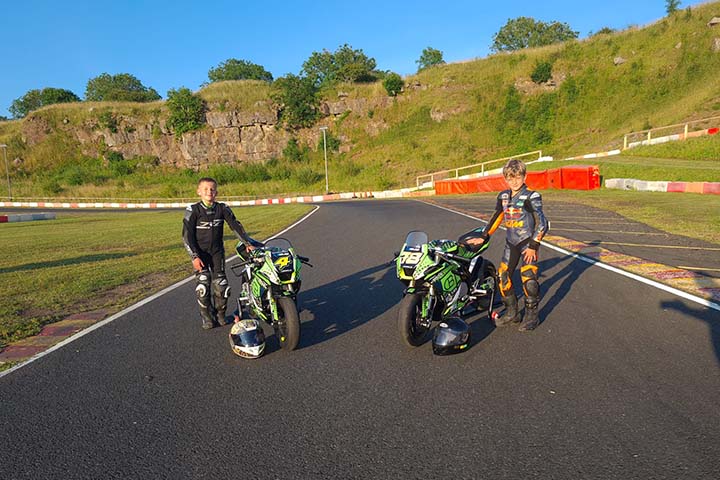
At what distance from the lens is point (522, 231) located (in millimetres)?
5598

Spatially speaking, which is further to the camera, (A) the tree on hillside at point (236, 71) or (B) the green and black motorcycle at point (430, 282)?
(A) the tree on hillside at point (236, 71)

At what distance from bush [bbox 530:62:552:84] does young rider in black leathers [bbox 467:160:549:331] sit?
60.1m

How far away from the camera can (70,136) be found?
72000 millimetres

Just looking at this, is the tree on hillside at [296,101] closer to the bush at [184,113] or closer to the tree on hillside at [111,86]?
the bush at [184,113]

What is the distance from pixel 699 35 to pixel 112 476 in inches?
2627

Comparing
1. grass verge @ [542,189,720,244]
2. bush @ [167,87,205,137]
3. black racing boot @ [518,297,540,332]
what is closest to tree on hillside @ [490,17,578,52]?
bush @ [167,87,205,137]

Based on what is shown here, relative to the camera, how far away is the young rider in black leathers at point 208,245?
579 centimetres

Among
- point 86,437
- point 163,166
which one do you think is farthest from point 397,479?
point 163,166

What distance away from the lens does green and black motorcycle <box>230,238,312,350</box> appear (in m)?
4.91

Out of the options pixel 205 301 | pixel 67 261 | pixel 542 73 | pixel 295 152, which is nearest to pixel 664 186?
pixel 205 301

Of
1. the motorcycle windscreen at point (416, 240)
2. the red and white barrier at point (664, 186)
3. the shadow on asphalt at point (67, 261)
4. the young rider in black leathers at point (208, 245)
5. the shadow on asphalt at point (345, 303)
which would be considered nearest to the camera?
the motorcycle windscreen at point (416, 240)

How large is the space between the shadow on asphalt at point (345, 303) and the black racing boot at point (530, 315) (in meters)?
1.79

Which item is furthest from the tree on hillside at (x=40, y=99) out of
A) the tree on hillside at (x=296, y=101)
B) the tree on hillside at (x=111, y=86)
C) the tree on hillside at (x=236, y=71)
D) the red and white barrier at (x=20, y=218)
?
the red and white barrier at (x=20, y=218)

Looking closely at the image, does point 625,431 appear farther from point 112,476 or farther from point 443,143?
point 443,143
